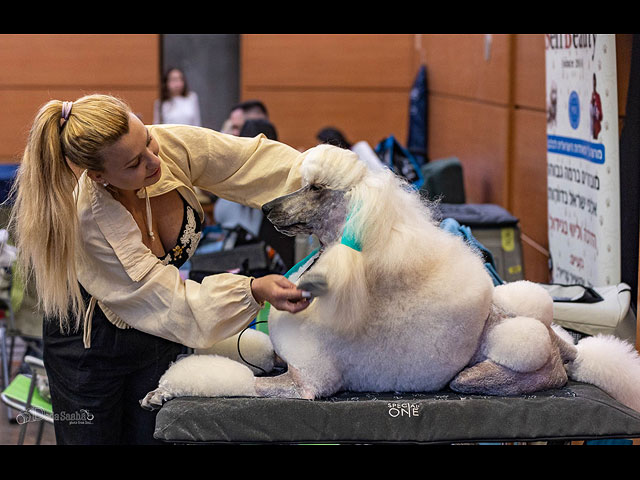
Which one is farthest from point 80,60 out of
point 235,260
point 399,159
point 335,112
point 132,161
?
point 132,161

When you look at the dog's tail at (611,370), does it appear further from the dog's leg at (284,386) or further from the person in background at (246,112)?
the person in background at (246,112)

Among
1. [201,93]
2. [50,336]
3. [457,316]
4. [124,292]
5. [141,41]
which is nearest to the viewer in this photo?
[457,316]

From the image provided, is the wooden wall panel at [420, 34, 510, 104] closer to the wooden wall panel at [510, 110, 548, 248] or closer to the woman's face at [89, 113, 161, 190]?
the wooden wall panel at [510, 110, 548, 248]

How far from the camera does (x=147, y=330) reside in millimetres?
1615

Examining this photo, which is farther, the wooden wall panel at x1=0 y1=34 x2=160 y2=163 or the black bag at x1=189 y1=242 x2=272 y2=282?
the wooden wall panel at x1=0 y1=34 x2=160 y2=163

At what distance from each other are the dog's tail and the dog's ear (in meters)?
0.51

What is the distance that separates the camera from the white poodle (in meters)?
1.46

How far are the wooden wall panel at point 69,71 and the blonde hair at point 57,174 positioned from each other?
18.4 feet

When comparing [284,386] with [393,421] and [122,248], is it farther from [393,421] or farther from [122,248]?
[122,248]

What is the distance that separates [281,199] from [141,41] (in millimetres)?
5938

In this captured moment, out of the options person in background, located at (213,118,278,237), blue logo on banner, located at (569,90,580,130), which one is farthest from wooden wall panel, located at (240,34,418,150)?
blue logo on banner, located at (569,90,580,130)

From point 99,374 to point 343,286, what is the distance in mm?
617
